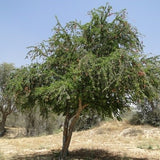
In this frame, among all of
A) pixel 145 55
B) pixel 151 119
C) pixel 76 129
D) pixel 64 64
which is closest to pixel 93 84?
pixel 64 64

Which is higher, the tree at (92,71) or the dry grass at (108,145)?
the tree at (92,71)

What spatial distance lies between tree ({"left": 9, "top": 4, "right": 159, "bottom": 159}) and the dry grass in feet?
8.98

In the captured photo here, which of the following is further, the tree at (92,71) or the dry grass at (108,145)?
the dry grass at (108,145)

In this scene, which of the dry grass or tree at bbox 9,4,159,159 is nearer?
tree at bbox 9,4,159,159

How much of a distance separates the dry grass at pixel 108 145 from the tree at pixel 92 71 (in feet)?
8.98

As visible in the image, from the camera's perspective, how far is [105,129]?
19.0 meters

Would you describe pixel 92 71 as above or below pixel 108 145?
above

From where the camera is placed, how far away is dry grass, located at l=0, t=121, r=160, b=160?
1140 centimetres

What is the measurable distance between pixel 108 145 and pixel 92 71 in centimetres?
807

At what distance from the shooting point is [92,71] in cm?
805

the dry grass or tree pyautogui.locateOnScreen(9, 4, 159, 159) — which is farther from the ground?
tree pyautogui.locateOnScreen(9, 4, 159, 159)

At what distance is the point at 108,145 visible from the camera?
14211 millimetres

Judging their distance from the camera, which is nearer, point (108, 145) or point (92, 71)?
point (92, 71)

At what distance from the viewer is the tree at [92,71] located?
779 cm
